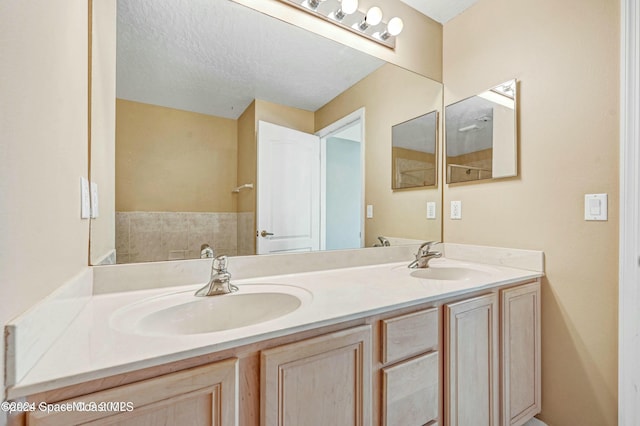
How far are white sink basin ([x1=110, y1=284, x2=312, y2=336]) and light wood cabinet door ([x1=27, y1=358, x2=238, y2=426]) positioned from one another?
0.24 m

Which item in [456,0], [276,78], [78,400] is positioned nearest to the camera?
[78,400]

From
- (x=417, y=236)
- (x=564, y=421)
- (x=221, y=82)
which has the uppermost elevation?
(x=221, y=82)

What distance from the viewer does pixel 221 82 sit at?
1188mm

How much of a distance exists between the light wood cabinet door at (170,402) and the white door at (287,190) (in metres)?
0.68

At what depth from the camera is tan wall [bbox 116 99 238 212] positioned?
1.02 m

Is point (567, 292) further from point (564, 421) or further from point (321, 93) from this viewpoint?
point (321, 93)

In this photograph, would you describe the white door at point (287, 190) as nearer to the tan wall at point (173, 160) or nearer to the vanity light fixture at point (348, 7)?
the tan wall at point (173, 160)

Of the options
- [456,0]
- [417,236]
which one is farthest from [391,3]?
[417,236]

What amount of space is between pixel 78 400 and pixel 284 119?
48.3 inches

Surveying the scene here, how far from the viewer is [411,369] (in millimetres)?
897

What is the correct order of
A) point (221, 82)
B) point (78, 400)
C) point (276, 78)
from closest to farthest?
point (78, 400) → point (221, 82) → point (276, 78)

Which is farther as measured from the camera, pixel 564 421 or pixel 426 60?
pixel 426 60

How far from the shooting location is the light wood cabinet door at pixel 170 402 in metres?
0.48

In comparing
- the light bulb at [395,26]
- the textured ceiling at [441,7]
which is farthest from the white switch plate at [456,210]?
the textured ceiling at [441,7]
